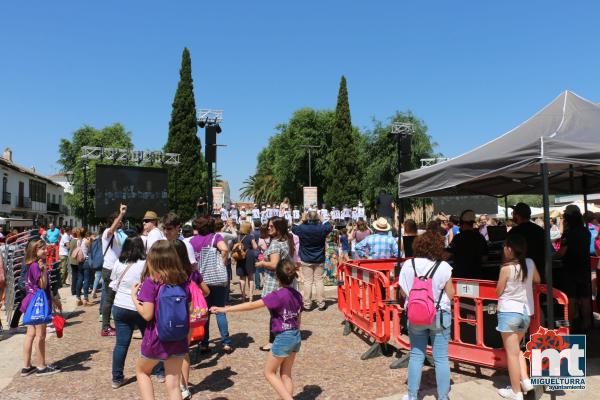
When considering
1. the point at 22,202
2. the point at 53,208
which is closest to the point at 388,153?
the point at 22,202

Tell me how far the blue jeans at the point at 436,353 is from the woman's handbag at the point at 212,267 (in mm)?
2621

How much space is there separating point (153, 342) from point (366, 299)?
10.6ft

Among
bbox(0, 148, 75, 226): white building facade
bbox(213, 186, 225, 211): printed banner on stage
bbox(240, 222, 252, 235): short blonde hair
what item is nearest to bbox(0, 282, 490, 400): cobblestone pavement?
bbox(240, 222, 252, 235): short blonde hair

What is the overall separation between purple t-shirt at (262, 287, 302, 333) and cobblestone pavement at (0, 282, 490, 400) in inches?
43.5

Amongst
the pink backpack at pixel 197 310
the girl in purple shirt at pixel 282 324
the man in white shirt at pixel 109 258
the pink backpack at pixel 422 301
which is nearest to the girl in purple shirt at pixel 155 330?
the girl in purple shirt at pixel 282 324

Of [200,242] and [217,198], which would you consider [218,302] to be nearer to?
[200,242]

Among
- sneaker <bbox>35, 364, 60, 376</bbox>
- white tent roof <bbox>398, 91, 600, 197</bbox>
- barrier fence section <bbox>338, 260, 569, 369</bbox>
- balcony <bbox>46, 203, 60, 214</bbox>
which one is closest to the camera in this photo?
white tent roof <bbox>398, 91, 600, 197</bbox>

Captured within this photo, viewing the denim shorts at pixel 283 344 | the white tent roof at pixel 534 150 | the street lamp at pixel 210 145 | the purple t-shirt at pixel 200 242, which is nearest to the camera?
the denim shorts at pixel 283 344

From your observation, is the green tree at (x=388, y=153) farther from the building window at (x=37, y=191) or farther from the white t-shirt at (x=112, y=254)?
the building window at (x=37, y=191)

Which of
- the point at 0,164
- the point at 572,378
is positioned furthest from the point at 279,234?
the point at 0,164

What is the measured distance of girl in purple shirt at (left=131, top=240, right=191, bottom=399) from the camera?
3.42 metres

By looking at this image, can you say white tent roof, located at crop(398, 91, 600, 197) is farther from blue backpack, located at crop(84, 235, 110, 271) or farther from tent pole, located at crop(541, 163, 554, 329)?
blue backpack, located at crop(84, 235, 110, 271)

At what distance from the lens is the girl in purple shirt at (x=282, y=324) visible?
3.63 m

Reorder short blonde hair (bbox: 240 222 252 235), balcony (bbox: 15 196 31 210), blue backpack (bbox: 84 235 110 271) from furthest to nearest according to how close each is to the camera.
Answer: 1. balcony (bbox: 15 196 31 210)
2. short blonde hair (bbox: 240 222 252 235)
3. blue backpack (bbox: 84 235 110 271)
